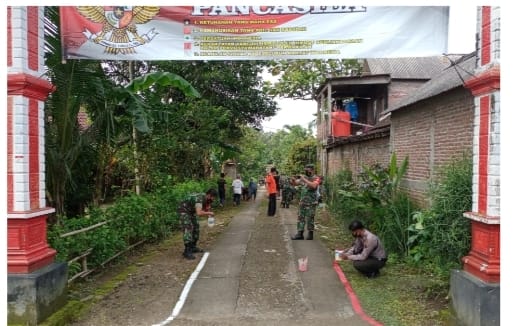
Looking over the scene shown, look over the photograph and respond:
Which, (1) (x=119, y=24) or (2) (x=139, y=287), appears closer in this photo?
(1) (x=119, y=24)

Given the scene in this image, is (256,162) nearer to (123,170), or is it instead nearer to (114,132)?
(123,170)

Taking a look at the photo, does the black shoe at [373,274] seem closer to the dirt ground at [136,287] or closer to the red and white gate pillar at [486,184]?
the red and white gate pillar at [486,184]

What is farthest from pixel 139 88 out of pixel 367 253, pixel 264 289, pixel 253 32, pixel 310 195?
pixel 367 253

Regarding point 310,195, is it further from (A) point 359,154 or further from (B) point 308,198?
(A) point 359,154

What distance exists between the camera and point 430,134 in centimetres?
838

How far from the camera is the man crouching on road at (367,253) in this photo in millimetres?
6832

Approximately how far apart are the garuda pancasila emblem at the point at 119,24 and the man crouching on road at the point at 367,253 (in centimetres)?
412

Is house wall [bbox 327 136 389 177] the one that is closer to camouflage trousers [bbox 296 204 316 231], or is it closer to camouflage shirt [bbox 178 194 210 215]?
camouflage trousers [bbox 296 204 316 231]

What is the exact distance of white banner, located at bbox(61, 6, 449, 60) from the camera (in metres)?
5.54

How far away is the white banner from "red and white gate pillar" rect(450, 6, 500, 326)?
1068 mm

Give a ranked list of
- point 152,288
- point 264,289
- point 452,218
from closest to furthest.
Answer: point 452,218, point 264,289, point 152,288

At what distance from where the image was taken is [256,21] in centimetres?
560

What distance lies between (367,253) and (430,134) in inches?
115

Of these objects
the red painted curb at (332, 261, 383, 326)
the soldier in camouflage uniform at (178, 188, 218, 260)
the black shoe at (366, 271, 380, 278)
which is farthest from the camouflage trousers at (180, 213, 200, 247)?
the black shoe at (366, 271, 380, 278)
